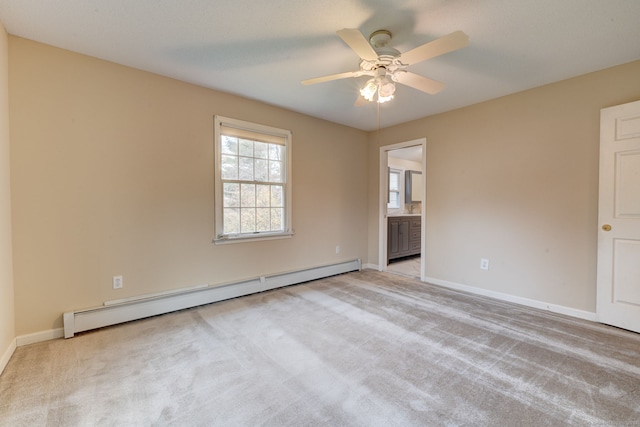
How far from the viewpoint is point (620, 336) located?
2346 mm

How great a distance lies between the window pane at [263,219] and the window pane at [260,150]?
0.70 meters

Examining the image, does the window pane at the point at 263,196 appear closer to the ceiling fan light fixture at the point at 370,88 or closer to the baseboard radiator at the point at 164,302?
the baseboard radiator at the point at 164,302

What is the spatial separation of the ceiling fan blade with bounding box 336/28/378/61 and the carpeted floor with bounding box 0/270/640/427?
214cm

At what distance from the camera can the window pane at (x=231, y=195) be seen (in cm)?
326

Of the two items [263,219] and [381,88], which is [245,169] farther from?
[381,88]

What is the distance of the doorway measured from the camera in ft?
14.0

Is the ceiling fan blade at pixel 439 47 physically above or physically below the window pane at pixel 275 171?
above

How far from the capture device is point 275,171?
3.70m

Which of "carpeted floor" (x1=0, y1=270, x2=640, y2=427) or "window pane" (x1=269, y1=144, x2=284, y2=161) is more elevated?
"window pane" (x1=269, y1=144, x2=284, y2=161)

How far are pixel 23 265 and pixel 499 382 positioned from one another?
3.63m

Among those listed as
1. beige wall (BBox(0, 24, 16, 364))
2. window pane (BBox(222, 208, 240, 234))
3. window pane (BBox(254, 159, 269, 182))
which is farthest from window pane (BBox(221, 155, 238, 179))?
beige wall (BBox(0, 24, 16, 364))

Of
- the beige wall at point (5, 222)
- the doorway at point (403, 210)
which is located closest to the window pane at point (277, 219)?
the doorway at point (403, 210)

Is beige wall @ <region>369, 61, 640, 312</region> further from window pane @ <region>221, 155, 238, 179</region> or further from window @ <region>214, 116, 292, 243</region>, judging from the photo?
window pane @ <region>221, 155, 238, 179</region>

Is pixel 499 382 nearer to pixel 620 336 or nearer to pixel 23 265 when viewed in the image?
pixel 620 336
